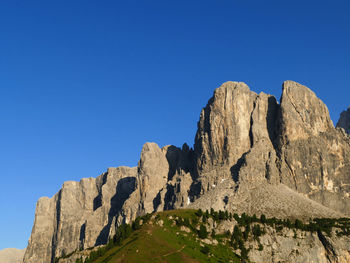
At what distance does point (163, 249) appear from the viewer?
147000 mm

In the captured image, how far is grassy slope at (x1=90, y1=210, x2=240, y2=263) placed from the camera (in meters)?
140

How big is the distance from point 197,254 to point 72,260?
4983 cm

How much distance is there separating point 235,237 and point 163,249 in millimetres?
43501

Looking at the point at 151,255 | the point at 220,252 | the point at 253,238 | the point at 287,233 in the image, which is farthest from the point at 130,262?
the point at 287,233

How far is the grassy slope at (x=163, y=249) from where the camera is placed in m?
140

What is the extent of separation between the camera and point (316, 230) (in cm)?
18938

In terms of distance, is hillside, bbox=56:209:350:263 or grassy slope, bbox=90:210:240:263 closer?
grassy slope, bbox=90:210:240:263

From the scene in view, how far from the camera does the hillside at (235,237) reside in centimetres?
16175

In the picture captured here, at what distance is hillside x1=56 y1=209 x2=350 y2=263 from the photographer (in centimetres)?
16175

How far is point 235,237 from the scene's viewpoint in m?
182

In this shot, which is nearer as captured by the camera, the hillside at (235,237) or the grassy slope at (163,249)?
the grassy slope at (163,249)

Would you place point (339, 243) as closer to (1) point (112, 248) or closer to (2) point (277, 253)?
(2) point (277, 253)

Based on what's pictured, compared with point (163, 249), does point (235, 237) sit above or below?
above

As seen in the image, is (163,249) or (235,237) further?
A: (235,237)
